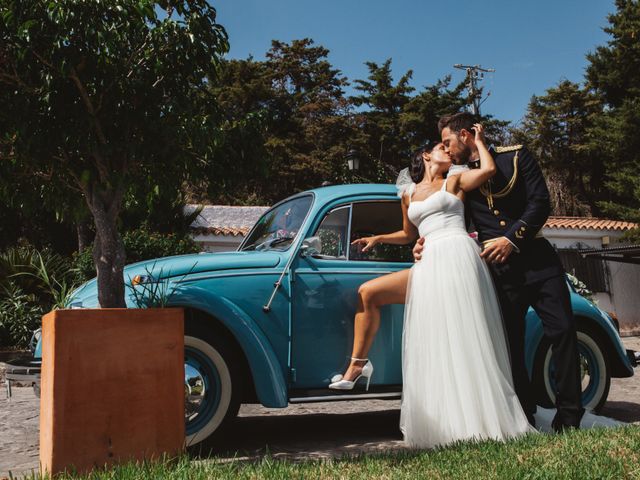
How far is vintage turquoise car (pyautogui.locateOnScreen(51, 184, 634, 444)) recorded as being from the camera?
4.51m

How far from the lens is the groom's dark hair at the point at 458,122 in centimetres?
496

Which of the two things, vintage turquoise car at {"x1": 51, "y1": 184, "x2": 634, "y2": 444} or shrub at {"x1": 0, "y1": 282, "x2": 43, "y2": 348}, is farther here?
shrub at {"x1": 0, "y1": 282, "x2": 43, "y2": 348}

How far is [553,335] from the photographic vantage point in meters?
4.59

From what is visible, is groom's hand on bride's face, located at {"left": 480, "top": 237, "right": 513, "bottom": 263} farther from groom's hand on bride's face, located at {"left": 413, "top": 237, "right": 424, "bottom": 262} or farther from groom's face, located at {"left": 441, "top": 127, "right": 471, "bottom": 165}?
groom's face, located at {"left": 441, "top": 127, "right": 471, "bottom": 165}

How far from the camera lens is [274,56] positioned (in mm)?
42781

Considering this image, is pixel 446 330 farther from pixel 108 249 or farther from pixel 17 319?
pixel 17 319

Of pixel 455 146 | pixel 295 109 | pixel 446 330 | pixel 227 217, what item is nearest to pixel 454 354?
pixel 446 330

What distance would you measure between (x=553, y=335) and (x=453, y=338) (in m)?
0.68

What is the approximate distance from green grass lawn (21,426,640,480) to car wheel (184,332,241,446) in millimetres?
671

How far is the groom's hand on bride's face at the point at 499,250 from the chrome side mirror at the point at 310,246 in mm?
1205

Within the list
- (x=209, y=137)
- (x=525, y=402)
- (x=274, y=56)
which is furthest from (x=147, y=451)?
(x=274, y=56)

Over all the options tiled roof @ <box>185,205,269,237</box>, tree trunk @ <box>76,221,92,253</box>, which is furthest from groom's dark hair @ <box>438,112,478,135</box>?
tiled roof @ <box>185,205,269,237</box>

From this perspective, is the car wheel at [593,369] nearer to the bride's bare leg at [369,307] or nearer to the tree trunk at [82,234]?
the bride's bare leg at [369,307]

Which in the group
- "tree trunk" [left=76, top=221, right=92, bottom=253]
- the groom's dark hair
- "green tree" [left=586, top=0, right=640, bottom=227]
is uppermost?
"green tree" [left=586, top=0, right=640, bottom=227]
